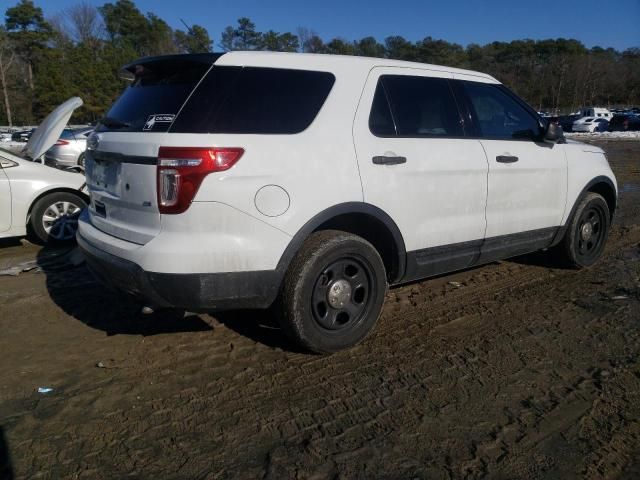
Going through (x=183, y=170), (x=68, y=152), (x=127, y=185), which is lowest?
(x=68, y=152)

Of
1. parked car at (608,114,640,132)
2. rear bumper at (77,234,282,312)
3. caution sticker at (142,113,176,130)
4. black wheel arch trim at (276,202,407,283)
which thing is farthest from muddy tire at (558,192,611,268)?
parked car at (608,114,640,132)

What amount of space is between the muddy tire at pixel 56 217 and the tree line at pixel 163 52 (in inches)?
1571

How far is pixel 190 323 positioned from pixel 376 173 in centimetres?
185

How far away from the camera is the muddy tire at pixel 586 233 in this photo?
16.8 ft

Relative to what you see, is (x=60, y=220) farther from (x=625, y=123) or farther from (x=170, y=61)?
(x=625, y=123)

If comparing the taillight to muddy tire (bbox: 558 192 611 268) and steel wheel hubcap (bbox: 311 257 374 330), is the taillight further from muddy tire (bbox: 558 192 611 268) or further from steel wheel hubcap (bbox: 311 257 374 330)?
Answer: muddy tire (bbox: 558 192 611 268)

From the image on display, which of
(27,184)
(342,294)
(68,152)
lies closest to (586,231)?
(342,294)

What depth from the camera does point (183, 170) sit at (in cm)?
283

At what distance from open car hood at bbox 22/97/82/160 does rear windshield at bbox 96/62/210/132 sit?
2439mm

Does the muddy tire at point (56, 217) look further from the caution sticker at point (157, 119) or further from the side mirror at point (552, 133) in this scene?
the side mirror at point (552, 133)

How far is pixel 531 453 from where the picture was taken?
8.24 ft

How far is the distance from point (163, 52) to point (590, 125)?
4044 cm

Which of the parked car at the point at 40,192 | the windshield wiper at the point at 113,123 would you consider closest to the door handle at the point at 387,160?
the windshield wiper at the point at 113,123

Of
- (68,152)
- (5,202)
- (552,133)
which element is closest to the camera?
(552,133)
